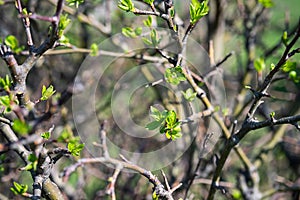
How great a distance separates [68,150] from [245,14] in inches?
73.9

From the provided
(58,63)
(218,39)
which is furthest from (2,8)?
(218,39)

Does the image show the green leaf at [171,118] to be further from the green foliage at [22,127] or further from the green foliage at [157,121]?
the green foliage at [22,127]

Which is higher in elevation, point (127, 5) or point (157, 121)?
point (127, 5)

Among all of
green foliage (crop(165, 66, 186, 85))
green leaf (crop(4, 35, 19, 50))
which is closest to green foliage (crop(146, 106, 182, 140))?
green foliage (crop(165, 66, 186, 85))

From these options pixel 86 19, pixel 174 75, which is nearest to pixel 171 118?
pixel 174 75

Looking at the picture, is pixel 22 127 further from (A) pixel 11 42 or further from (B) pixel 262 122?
(B) pixel 262 122

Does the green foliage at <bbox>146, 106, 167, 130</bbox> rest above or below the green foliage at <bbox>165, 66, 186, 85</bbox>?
below

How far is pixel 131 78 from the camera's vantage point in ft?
9.41

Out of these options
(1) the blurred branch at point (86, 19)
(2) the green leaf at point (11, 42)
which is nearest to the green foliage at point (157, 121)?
(2) the green leaf at point (11, 42)

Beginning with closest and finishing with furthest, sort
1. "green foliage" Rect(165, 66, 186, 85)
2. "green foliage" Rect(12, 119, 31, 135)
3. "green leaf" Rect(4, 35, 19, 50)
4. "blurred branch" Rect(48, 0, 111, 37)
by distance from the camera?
"green foliage" Rect(12, 119, 31, 135) → "green leaf" Rect(4, 35, 19, 50) → "green foliage" Rect(165, 66, 186, 85) → "blurred branch" Rect(48, 0, 111, 37)

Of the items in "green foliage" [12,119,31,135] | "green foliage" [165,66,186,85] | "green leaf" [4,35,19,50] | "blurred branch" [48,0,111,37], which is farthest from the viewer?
"blurred branch" [48,0,111,37]

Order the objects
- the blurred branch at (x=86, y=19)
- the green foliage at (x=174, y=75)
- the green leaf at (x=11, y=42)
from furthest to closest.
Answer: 1. the blurred branch at (x=86, y=19)
2. the green foliage at (x=174, y=75)
3. the green leaf at (x=11, y=42)

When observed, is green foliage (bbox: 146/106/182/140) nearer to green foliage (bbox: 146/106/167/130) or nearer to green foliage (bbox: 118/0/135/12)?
green foliage (bbox: 146/106/167/130)

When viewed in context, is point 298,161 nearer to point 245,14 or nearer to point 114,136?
point 245,14
